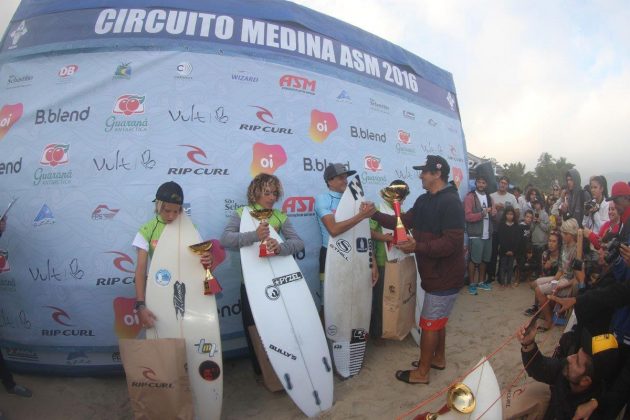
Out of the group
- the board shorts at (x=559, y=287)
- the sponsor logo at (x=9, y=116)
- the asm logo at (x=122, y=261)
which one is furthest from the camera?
the board shorts at (x=559, y=287)

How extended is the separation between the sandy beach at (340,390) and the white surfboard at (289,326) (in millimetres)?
187

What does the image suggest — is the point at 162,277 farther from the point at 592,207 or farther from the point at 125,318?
the point at 592,207

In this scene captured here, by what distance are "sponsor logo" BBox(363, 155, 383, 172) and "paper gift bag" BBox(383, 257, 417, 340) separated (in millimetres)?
1441

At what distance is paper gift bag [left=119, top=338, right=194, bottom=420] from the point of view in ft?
7.04

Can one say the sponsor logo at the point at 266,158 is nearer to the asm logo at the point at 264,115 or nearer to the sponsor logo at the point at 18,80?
the asm logo at the point at 264,115

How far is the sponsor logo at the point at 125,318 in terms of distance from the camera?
9.82 ft

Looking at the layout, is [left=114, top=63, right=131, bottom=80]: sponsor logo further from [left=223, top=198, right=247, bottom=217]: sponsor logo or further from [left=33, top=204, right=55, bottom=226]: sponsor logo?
[left=223, top=198, right=247, bottom=217]: sponsor logo

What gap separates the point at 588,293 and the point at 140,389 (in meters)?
2.76

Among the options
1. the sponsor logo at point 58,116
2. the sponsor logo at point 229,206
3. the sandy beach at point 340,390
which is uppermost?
the sponsor logo at point 58,116

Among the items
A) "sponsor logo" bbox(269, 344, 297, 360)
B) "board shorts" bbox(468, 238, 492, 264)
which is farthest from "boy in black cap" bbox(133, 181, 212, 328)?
"board shorts" bbox(468, 238, 492, 264)

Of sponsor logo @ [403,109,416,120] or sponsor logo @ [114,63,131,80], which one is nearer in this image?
sponsor logo @ [114,63,131,80]

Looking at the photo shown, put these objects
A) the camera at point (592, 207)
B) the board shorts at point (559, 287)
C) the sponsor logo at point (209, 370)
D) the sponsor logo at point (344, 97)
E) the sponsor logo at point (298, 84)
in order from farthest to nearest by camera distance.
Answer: the camera at point (592, 207)
the sponsor logo at point (344, 97)
the sponsor logo at point (298, 84)
the board shorts at point (559, 287)
the sponsor logo at point (209, 370)

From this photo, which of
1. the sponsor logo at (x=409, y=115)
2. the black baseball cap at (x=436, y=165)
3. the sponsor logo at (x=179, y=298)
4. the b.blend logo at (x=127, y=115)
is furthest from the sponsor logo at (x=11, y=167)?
the sponsor logo at (x=409, y=115)

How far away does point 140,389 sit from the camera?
84.8 inches
